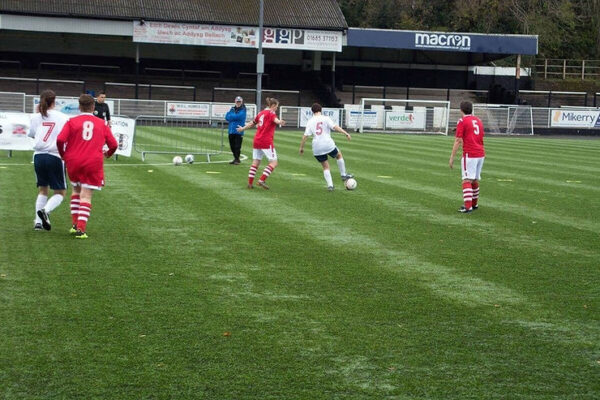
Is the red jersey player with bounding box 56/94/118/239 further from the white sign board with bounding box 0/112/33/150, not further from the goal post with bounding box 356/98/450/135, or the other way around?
the goal post with bounding box 356/98/450/135

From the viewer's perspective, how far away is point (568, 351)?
6789 mm

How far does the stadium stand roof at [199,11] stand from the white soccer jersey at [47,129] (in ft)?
139

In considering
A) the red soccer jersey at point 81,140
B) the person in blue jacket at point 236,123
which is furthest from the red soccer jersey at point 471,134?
the person in blue jacket at point 236,123

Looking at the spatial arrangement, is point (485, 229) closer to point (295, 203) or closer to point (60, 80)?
point (295, 203)

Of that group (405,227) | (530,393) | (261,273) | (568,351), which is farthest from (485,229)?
(530,393)

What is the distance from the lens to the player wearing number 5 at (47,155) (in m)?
11.4

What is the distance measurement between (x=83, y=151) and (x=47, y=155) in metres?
0.69

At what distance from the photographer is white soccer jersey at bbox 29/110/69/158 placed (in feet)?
37.3

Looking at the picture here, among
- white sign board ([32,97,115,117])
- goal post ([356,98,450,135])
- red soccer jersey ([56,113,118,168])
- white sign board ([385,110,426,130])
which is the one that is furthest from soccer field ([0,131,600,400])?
white sign board ([385,110,426,130])

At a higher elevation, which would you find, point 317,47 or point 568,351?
point 317,47

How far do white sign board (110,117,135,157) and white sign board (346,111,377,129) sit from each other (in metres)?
25.7

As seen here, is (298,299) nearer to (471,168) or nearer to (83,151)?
(83,151)

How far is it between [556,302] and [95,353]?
163 inches

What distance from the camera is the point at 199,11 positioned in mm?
55031
